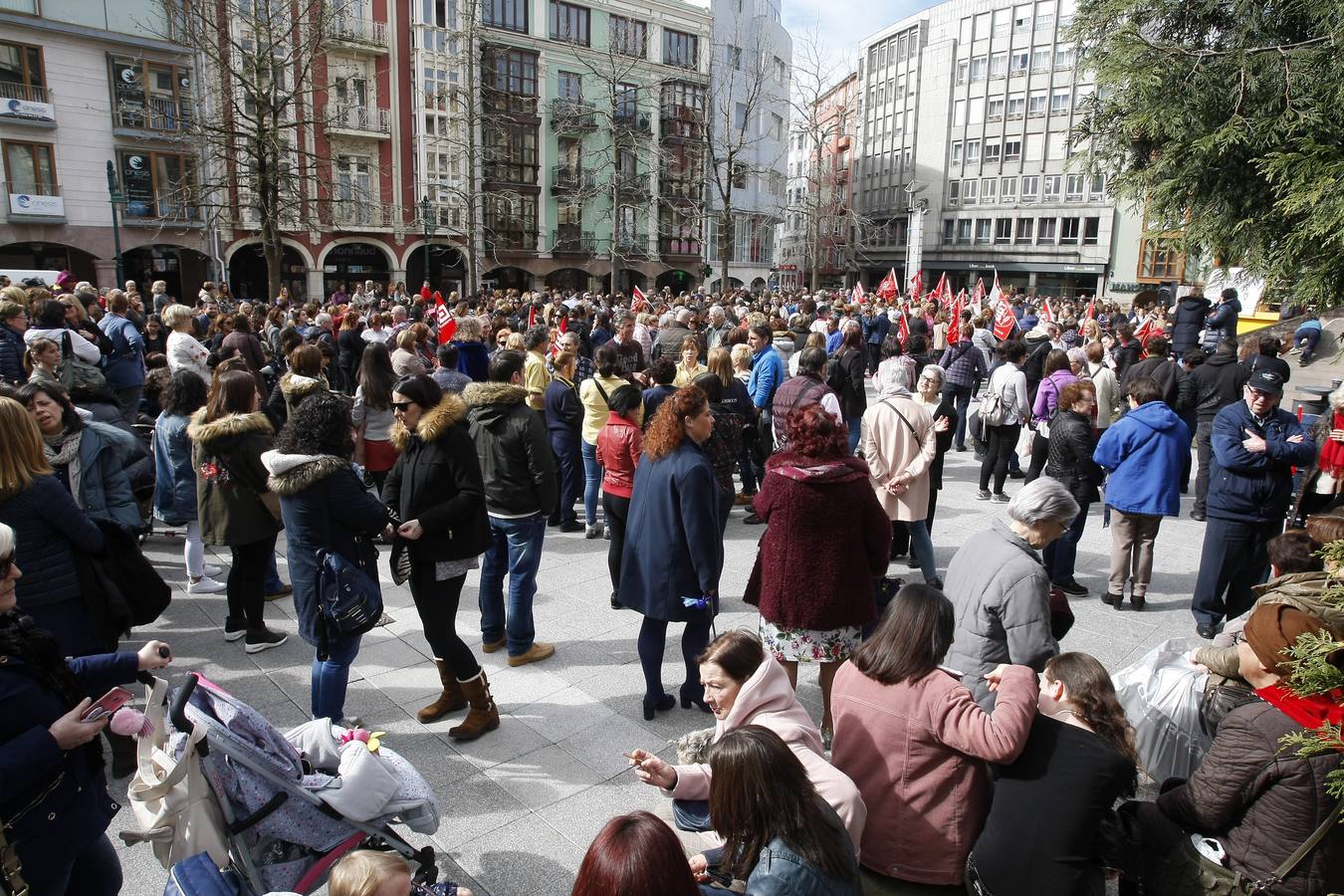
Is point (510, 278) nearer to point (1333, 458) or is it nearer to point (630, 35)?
point (630, 35)

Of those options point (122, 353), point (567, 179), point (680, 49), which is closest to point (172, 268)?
point (567, 179)

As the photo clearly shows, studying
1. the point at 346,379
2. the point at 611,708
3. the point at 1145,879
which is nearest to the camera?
the point at 1145,879

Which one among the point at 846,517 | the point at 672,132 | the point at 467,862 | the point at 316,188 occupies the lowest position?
the point at 467,862

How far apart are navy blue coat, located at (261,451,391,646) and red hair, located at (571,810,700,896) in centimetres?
243

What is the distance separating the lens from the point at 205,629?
5.74 meters

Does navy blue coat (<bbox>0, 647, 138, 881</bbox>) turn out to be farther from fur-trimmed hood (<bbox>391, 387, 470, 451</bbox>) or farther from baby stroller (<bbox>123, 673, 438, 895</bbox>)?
fur-trimmed hood (<bbox>391, 387, 470, 451</bbox>)

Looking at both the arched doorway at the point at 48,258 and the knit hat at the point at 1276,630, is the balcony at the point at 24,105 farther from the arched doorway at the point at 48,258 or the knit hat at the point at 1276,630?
the knit hat at the point at 1276,630

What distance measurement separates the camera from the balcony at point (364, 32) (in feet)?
105

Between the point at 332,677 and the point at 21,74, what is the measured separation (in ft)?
103

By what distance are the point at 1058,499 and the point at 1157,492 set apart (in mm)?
3108

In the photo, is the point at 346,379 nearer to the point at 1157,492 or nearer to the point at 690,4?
the point at 1157,492

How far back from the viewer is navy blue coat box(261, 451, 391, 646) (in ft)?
12.4

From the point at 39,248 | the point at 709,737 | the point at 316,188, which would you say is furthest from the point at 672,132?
the point at 709,737

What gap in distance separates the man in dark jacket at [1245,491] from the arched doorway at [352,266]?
34.6 meters
